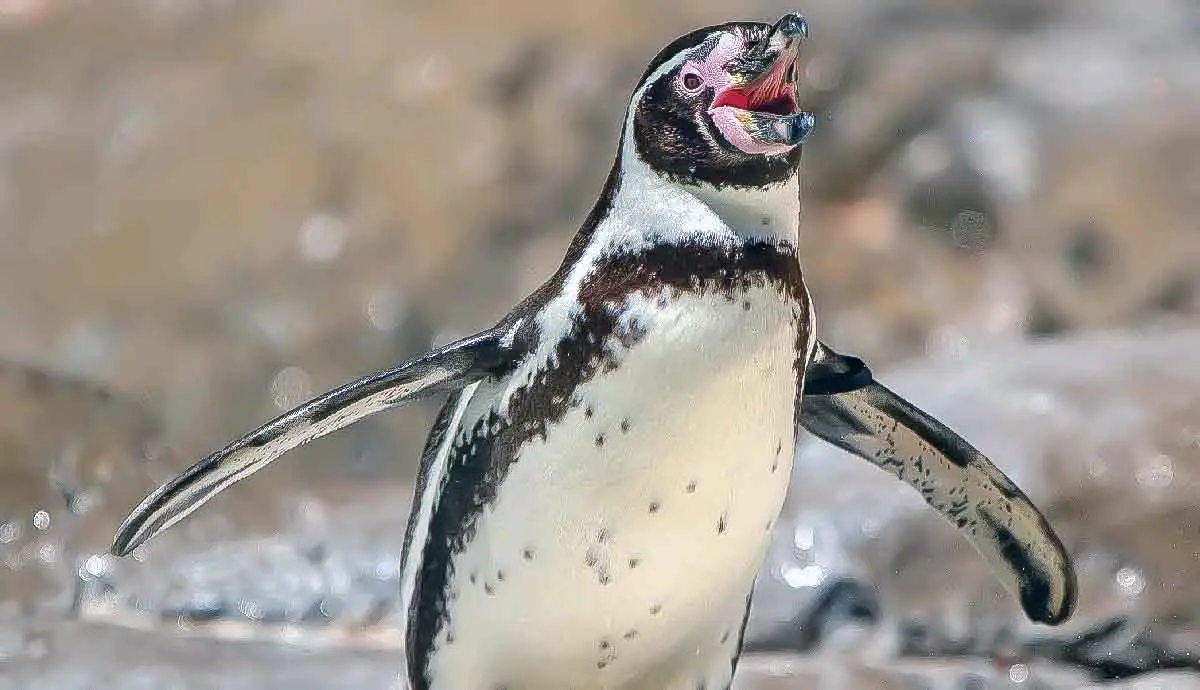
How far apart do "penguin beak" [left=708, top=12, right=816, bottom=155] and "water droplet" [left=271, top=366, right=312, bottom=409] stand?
135 inches

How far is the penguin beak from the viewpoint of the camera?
5.19 ft

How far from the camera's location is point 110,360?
4965mm

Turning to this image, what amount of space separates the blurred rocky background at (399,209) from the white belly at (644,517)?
144 cm

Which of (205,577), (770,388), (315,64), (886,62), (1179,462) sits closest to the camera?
(770,388)

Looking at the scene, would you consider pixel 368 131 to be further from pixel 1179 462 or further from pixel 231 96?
pixel 1179 462

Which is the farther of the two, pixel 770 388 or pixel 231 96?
pixel 231 96

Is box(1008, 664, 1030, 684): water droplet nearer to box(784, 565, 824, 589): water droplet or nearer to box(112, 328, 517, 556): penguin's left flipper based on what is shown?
box(784, 565, 824, 589): water droplet

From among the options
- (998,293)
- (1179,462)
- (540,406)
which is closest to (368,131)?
(998,293)

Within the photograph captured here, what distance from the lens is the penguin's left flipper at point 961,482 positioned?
2086mm

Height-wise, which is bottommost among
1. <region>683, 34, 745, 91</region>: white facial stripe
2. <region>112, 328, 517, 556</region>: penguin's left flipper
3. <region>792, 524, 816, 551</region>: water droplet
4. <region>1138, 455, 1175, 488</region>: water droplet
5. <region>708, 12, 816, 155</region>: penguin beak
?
<region>1138, 455, 1175, 488</region>: water droplet

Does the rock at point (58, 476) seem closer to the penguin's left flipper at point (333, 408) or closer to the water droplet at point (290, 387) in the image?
the water droplet at point (290, 387)

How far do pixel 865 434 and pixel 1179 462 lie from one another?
97 centimetres

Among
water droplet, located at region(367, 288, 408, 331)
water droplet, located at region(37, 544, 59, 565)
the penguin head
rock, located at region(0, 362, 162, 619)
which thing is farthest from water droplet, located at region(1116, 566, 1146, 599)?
water droplet, located at region(367, 288, 408, 331)

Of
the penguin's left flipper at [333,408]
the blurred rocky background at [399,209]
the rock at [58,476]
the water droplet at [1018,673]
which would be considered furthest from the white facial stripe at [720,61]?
the rock at [58,476]
